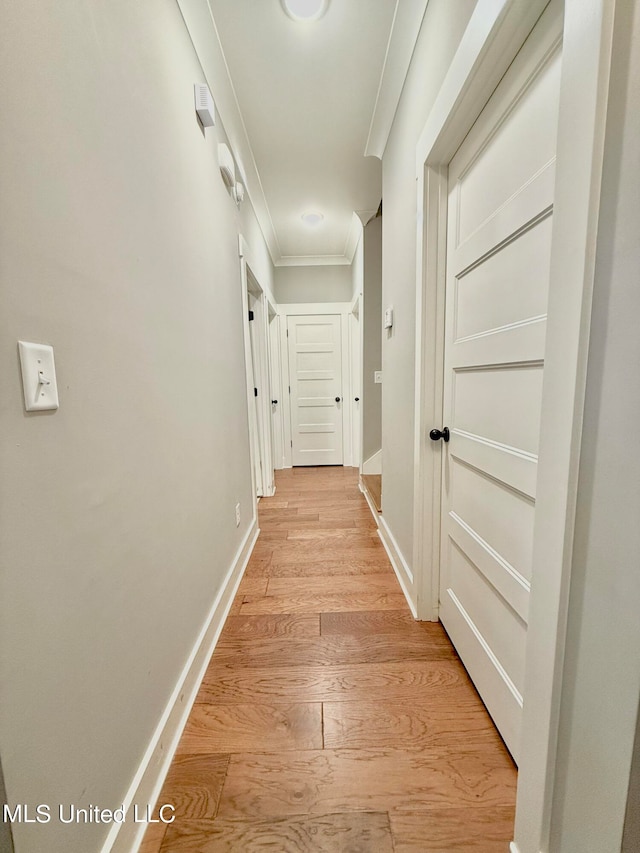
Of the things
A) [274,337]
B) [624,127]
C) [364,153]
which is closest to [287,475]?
[274,337]

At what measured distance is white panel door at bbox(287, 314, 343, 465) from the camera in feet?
13.3

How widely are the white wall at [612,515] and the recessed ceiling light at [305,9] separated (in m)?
1.42

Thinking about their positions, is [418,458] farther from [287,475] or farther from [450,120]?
[287,475]

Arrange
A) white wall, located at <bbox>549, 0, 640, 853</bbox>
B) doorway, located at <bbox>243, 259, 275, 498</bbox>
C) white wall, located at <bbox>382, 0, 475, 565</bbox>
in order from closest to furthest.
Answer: white wall, located at <bbox>549, 0, 640, 853</bbox> → white wall, located at <bbox>382, 0, 475, 565</bbox> → doorway, located at <bbox>243, 259, 275, 498</bbox>

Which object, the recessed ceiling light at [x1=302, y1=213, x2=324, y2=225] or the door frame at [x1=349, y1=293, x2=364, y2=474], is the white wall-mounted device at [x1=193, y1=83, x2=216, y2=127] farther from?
the door frame at [x1=349, y1=293, x2=364, y2=474]

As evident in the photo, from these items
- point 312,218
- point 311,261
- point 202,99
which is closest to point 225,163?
point 202,99

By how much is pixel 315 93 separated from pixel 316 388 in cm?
277

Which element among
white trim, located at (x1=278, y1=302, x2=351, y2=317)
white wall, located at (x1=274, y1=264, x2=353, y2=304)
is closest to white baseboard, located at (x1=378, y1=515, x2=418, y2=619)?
white trim, located at (x1=278, y1=302, x2=351, y2=317)

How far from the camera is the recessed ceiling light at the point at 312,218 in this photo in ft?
9.68

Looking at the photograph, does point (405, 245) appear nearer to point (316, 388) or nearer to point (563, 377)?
point (563, 377)

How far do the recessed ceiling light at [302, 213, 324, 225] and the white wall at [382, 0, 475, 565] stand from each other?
112 centimetres

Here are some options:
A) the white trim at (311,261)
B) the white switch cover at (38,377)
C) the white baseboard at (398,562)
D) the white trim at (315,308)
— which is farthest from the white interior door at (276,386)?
the white switch cover at (38,377)

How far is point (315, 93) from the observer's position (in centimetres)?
170

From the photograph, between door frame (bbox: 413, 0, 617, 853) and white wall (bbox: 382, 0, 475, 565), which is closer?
door frame (bbox: 413, 0, 617, 853)
